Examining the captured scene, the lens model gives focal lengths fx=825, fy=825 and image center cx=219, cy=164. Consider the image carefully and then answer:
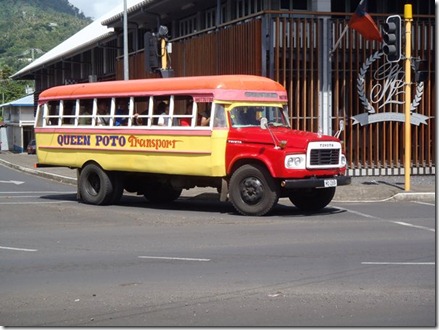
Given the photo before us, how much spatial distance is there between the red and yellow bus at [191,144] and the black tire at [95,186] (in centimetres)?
2

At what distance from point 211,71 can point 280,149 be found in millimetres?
12269

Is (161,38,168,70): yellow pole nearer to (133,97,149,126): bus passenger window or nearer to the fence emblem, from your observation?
(133,97,149,126): bus passenger window

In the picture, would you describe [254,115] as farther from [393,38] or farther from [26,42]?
[26,42]

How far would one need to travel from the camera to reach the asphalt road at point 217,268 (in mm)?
7898

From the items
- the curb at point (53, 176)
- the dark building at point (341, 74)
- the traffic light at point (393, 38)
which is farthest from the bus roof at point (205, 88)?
the curb at point (53, 176)

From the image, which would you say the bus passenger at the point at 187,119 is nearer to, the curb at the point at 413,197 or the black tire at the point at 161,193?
the black tire at the point at 161,193

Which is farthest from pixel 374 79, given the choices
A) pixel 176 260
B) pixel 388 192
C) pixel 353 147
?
pixel 176 260

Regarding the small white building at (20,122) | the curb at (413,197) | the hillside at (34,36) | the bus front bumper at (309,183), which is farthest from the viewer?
the hillside at (34,36)

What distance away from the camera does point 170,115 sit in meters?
17.1

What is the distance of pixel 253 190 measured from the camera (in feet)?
52.2

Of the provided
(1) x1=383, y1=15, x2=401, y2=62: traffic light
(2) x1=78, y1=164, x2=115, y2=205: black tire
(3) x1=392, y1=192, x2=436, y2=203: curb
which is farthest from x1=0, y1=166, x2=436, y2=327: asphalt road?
(1) x1=383, y1=15, x2=401, y2=62: traffic light

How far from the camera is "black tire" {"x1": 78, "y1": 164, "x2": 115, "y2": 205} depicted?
18406mm

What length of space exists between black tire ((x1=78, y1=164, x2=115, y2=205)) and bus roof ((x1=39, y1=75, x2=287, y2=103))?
5.61ft

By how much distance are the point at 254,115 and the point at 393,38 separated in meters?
4.81
